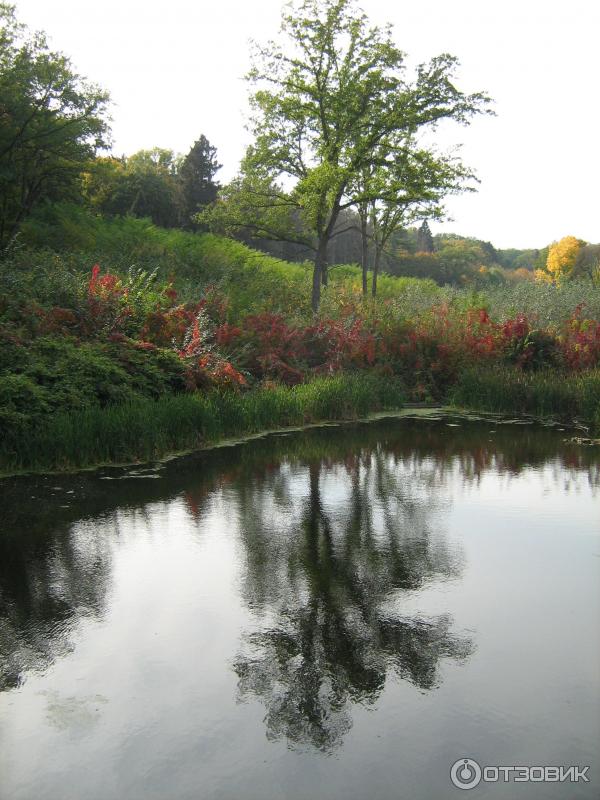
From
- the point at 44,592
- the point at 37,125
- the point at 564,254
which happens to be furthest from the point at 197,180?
the point at 564,254

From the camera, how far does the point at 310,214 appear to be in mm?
20469

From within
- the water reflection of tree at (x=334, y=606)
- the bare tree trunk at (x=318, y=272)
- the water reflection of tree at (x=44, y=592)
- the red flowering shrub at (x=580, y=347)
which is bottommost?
the water reflection of tree at (x=334, y=606)

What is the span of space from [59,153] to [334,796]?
20903 millimetres

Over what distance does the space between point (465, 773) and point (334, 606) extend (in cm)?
179

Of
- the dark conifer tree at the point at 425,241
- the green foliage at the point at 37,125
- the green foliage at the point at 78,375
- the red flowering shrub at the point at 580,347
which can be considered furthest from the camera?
the dark conifer tree at the point at 425,241

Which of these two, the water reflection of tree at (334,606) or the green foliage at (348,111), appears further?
the green foliage at (348,111)

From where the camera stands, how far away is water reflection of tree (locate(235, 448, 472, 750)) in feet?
12.0

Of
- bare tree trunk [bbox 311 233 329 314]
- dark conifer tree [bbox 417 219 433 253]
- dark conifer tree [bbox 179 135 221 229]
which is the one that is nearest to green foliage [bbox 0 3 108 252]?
bare tree trunk [bbox 311 233 329 314]

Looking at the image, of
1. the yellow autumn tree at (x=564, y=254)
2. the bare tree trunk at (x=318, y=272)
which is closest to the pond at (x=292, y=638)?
the bare tree trunk at (x=318, y=272)

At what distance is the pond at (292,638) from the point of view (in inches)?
123

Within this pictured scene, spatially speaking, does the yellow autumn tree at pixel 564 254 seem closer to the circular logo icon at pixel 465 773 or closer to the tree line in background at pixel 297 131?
the tree line in background at pixel 297 131

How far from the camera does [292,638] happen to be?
4.27 metres

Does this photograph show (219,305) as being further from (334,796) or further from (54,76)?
(334,796)

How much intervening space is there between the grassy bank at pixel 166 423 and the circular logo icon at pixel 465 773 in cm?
657
